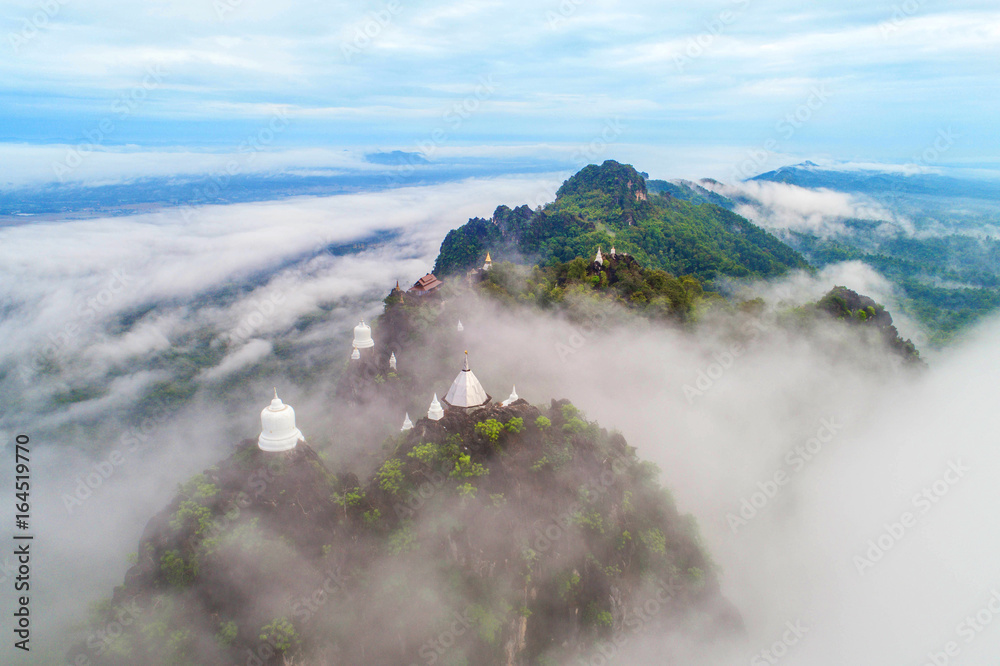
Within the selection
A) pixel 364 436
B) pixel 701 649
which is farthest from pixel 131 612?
pixel 701 649

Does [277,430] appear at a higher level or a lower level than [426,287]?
lower

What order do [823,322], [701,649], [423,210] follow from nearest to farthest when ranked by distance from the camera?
[701,649] < [823,322] < [423,210]

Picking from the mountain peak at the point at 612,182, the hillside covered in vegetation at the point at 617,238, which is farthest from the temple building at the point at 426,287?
the mountain peak at the point at 612,182

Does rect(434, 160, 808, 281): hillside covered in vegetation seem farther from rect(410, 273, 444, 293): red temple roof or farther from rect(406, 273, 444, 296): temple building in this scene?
rect(410, 273, 444, 293): red temple roof

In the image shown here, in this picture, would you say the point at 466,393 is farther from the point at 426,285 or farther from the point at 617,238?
the point at 617,238

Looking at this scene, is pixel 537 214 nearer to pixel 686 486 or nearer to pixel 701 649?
pixel 686 486

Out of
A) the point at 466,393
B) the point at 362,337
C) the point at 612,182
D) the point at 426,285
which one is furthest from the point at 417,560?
the point at 612,182
